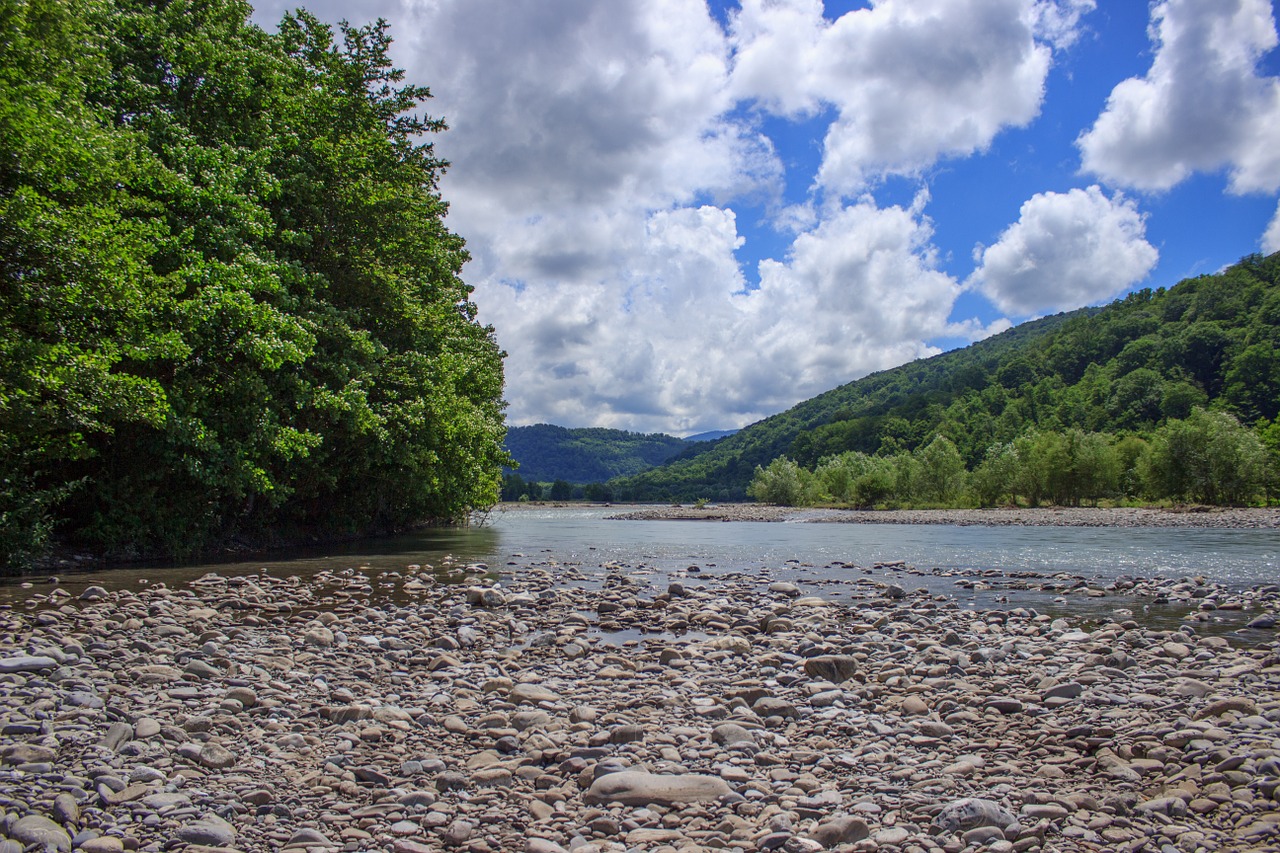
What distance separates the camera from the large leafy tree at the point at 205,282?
13969 millimetres

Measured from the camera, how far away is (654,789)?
590 centimetres

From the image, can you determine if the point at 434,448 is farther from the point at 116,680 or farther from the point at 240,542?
the point at 116,680

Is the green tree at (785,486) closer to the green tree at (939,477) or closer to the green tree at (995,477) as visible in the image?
the green tree at (939,477)

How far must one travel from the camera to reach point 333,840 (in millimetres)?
5055

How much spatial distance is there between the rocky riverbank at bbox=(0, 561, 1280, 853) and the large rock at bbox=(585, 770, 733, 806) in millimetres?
20

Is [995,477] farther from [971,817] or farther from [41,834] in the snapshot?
[41,834]

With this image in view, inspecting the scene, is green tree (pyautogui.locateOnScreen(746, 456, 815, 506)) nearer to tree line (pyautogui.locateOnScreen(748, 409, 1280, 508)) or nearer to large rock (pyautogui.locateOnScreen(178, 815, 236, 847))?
tree line (pyautogui.locateOnScreen(748, 409, 1280, 508))

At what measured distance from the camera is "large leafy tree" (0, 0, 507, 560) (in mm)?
13969

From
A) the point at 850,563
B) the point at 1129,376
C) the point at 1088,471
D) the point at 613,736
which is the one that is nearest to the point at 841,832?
the point at 613,736

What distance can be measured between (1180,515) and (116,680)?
86.9 meters

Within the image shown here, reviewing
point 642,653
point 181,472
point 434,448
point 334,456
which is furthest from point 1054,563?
point 181,472

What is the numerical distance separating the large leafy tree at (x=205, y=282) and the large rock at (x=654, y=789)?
1386 centimetres

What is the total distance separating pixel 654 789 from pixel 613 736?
50.9 inches

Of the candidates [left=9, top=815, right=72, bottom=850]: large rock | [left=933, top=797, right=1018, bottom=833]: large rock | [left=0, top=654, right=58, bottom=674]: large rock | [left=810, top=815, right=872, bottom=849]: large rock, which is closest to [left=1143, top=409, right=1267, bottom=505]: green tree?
[left=933, top=797, right=1018, bottom=833]: large rock
